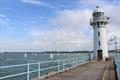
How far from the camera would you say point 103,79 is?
13.5 m

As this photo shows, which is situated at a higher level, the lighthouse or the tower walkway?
the lighthouse

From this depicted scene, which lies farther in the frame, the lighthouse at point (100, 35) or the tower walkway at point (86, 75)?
the lighthouse at point (100, 35)

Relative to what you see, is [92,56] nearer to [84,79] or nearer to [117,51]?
[117,51]

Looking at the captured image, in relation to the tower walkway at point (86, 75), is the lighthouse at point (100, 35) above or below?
above

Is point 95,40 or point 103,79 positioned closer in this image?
point 103,79

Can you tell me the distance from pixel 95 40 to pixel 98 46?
3.59 feet

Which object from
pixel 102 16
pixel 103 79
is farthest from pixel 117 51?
pixel 103 79

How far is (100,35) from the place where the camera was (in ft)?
121

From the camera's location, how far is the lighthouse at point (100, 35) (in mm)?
36969

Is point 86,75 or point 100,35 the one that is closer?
point 86,75

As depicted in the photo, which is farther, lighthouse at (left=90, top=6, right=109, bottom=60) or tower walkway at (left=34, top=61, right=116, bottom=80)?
lighthouse at (left=90, top=6, right=109, bottom=60)

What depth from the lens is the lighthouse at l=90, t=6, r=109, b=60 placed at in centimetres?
3697

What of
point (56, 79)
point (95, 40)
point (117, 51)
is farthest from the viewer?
point (95, 40)

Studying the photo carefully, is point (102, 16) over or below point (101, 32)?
over
